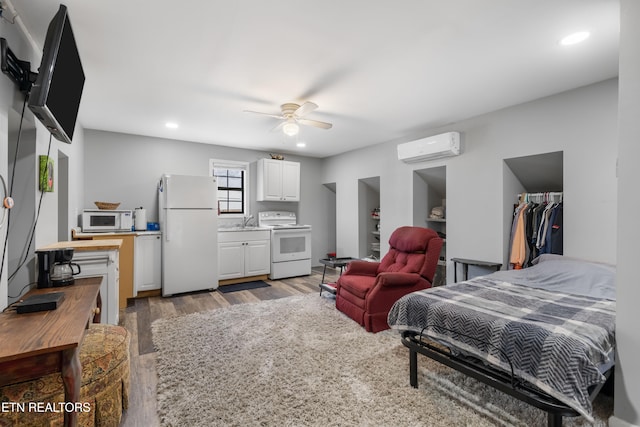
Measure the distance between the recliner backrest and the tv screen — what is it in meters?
3.25

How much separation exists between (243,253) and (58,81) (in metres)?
3.77

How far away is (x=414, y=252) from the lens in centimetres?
353

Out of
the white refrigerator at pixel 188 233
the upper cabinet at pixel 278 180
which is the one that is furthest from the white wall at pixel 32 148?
the upper cabinet at pixel 278 180

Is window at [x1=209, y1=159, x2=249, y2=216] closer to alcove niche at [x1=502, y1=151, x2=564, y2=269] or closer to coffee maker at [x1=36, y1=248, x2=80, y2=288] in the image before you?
coffee maker at [x1=36, y1=248, x2=80, y2=288]

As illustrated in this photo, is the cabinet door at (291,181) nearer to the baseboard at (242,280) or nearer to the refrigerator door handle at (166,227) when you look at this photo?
the baseboard at (242,280)

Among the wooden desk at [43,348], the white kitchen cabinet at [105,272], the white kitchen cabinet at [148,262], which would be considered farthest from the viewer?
the white kitchen cabinet at [148,262]

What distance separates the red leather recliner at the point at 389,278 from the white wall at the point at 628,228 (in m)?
1.70

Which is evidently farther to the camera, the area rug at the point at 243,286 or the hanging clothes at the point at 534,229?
the area rug at the point at 243,286

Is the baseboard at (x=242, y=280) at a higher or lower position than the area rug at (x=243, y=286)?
higher

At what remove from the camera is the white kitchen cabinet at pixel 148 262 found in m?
4.23

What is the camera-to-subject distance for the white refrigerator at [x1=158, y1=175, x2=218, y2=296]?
4320 mm

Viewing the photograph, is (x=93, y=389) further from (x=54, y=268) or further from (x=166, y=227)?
(x=166, y=227)

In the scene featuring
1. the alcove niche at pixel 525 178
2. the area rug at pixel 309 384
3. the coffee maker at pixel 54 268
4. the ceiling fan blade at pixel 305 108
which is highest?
the ceiling fan blade at pixel 305 108

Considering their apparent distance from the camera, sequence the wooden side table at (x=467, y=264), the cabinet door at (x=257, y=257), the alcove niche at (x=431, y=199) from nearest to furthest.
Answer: the wooden side table at (x=467, y=264), the alcove niche at (x=431, y=199), the cabinet door at (x=257, y=257)
